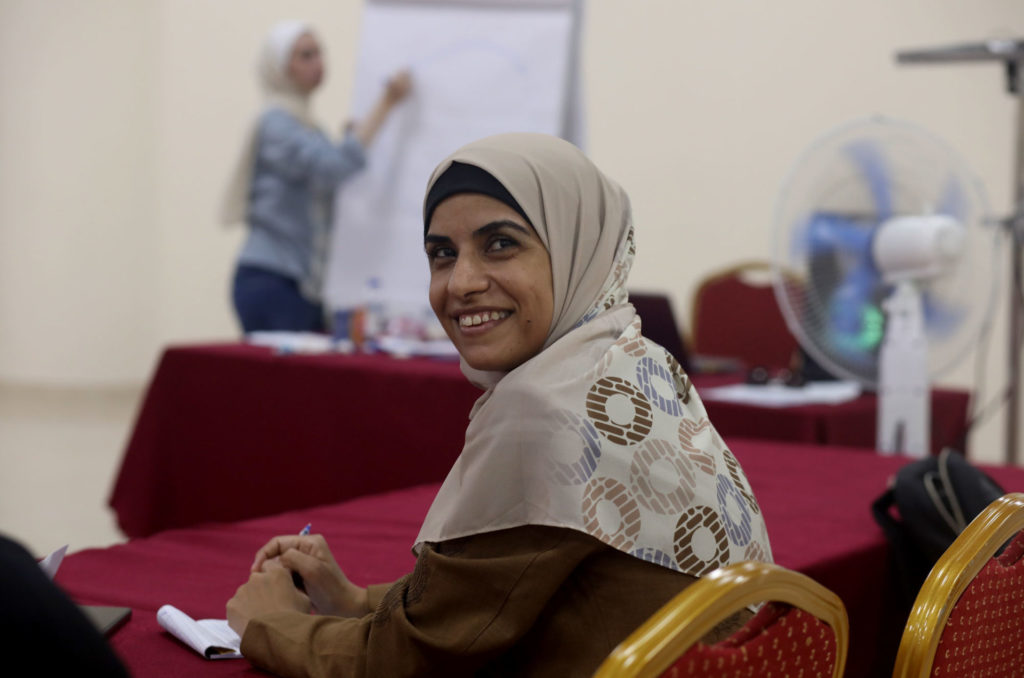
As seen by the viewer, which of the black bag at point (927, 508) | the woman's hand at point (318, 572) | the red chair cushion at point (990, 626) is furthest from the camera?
the black bag at point (927, 508)

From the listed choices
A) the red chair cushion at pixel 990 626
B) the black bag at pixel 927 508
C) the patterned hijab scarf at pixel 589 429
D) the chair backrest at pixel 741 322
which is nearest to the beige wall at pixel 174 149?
the chair backrest at pixel 741 322

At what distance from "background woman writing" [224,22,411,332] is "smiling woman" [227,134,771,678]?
2.60 metres

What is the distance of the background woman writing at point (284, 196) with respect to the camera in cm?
361

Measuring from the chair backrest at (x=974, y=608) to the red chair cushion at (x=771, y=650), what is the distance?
0.14m

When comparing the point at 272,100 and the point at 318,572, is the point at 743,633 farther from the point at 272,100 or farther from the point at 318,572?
the point at 272,100

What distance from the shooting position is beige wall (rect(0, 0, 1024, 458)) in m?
5.35

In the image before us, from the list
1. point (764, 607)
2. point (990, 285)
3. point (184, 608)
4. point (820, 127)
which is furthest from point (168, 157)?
point (764, 607)

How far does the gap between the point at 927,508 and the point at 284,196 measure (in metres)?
2.54

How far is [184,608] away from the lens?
1.24m

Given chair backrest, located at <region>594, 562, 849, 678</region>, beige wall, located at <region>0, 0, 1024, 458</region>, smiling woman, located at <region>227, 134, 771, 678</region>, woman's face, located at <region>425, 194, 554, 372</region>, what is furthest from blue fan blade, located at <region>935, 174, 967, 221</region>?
beige wall, located at <region>0, 0, 1024, 458</region>

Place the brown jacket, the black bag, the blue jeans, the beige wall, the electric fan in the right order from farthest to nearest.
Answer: the beige wall
the blue jeans
the electric fan
the black bag
the brown jacket

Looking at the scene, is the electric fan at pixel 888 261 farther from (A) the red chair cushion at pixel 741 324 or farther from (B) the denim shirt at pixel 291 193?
(B) the denim shirt at pixel 291 193

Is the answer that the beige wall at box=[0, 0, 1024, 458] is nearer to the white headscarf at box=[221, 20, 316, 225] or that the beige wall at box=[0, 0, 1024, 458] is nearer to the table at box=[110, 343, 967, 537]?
the white headscarf at box=[221, 20, 316, 225]

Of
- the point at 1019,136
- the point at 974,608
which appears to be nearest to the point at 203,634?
the point at 974,608
